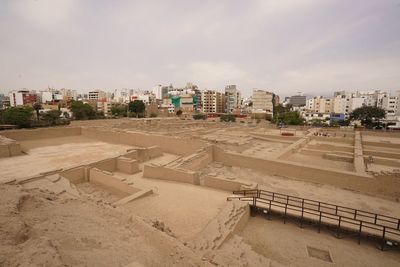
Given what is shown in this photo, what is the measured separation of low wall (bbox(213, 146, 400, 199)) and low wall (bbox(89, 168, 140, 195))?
8.41 metres

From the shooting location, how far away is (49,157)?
672 inches

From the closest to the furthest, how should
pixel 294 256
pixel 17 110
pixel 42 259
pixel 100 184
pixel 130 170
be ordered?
pixel 42 259, pixel 294 256, pixel 100 184, pixel 130 170, pixel 17 110

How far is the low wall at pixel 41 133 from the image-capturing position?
22833 mm

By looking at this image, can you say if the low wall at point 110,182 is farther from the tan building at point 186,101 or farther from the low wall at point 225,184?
the tan building at point 186,101

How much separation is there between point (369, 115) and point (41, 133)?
55.6 meters

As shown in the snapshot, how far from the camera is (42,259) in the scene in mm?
3514

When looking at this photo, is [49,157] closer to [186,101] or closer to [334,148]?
[334,148]

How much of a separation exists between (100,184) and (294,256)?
32.6ft

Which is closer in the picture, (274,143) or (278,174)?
(278,174)

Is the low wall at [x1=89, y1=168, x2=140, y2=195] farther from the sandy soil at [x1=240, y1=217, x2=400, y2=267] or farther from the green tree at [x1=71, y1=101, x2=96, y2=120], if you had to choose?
the green tree at [x1=71, y1=101, x2=96, y2=120]

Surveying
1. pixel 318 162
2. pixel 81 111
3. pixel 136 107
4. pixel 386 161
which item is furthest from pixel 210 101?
pixel 386 161

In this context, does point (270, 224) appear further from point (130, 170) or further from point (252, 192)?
point (130, 170)

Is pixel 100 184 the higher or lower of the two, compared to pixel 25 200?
lower

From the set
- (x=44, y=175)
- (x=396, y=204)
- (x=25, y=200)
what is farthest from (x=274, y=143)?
(x=25, y=200)
